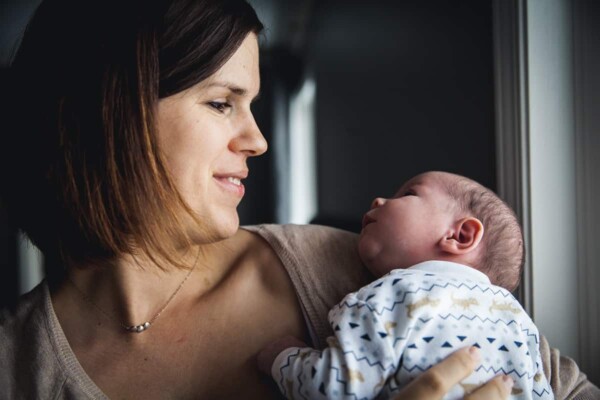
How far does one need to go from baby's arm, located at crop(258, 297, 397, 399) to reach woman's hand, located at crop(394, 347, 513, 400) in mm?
48

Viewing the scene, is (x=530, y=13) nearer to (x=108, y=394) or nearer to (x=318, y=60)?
(x=108, y=394)

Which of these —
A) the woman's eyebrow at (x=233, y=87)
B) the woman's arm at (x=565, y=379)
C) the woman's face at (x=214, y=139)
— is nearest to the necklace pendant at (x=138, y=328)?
the woman's face at (x=214, y=139)

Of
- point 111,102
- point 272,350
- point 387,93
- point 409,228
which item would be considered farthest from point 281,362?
point 387,93

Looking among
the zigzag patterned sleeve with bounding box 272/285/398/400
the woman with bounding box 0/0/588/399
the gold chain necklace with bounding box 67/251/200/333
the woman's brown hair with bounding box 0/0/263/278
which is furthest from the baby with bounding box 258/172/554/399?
the woman's brown hair with bounding box 0/0/263/278

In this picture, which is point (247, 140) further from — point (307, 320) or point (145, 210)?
point (307, 320)

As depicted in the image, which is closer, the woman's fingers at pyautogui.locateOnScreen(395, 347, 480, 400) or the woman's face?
the woman's fingers at pyautogui.locateOnScreen(395, 347, 480, 400)

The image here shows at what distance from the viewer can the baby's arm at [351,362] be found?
2.50 feet

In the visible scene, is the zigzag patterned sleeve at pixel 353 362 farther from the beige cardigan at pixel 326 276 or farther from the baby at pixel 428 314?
the beige cardigan at pixel 326 276

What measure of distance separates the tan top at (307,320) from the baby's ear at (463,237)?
200 millimetres

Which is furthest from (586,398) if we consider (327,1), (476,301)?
(327,1)

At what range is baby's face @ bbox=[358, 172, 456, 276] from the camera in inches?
38.5

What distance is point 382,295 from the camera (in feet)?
2.66

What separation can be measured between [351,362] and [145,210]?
0.51 m

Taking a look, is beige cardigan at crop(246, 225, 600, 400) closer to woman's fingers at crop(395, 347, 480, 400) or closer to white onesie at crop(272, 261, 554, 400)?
white onesie at crop(272, 261, 554, 400)
